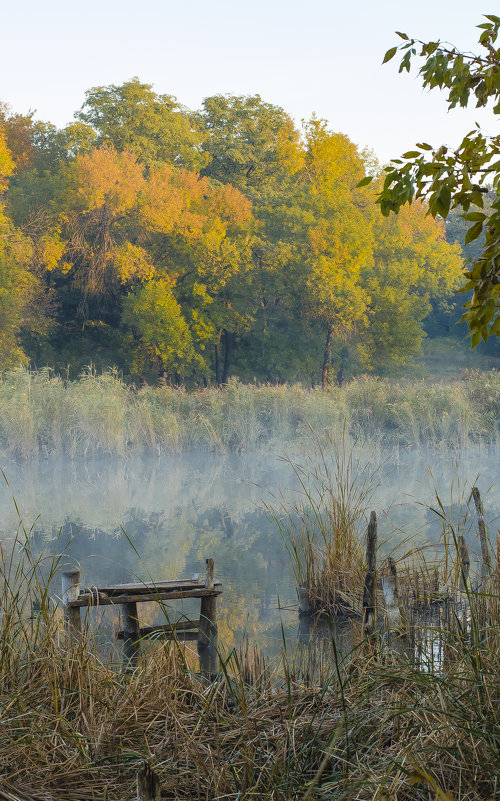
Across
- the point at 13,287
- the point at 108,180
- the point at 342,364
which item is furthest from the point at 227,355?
the point at 13,287

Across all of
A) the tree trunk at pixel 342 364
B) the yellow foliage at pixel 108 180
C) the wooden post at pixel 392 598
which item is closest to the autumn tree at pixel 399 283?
the tree trunk at pixel 342 364

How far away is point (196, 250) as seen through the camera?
19.9 metres

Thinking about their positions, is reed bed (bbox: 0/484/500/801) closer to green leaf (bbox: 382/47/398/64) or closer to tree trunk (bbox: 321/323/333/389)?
green leaf (bbox: 382/47/398/64)

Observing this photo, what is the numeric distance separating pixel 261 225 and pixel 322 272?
9.01ft

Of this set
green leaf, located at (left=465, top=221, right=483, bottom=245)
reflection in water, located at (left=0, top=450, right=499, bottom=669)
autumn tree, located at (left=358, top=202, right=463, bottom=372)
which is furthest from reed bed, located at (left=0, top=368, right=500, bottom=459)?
green leaf, located at (left=465, top=221, right=483, bottom=245)

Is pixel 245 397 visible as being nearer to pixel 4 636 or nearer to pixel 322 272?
pixel 322 272

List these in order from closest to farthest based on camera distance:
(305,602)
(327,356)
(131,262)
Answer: (305,602)
(131,262)
(327,356)

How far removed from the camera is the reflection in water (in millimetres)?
5062

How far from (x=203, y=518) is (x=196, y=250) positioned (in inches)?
497

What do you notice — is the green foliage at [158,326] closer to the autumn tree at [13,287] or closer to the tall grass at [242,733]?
the autumn tree at [13,287]

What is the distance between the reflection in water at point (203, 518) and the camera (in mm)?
5062

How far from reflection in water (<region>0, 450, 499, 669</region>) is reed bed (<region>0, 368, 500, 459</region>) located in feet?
1.29

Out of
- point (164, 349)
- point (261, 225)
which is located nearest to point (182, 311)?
point (164, 349)

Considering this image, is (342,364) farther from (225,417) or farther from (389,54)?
(389,54)
